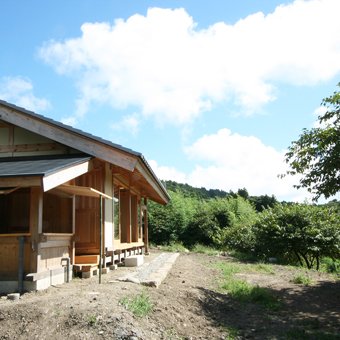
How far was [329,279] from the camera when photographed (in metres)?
12.4

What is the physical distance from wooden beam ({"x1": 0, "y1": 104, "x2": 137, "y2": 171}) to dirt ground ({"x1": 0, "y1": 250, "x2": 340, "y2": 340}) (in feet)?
9.01

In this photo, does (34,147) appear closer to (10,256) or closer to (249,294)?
(10,256)

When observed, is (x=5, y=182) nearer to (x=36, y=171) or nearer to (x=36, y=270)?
(x=36, y=171)

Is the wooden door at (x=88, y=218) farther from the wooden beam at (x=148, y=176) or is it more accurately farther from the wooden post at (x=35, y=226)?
the wooden post at (x=35, y=226)

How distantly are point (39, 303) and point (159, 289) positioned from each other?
2307mm

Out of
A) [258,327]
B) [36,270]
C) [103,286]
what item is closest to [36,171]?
[36,270]

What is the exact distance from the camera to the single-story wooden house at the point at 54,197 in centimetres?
780

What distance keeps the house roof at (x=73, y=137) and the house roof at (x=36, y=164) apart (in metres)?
0.36

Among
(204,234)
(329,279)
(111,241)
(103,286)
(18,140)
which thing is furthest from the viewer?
(204,234)

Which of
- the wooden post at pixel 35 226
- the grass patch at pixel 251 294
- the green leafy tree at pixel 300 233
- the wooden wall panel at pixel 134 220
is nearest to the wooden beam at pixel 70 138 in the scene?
the wooden post at pixel 35 226

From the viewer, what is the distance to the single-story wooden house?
25.6ft

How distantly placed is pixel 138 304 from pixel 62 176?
311cm

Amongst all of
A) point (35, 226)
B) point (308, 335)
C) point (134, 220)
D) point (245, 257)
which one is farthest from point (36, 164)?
point (245, 257)

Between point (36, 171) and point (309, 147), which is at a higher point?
point (309, 147)
